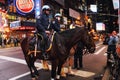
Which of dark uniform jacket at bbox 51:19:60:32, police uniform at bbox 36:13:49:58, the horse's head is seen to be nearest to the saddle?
police uniform at bbox 36:13:49:58

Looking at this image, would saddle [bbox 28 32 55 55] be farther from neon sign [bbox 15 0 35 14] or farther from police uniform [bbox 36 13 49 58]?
neon sign [bbox 15 0 35 14]

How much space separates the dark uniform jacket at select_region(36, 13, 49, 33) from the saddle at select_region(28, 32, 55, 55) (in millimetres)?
252

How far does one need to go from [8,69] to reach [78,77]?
161 inches

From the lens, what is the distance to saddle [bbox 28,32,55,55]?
9939 millimetres

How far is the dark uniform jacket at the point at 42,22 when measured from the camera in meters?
9.94

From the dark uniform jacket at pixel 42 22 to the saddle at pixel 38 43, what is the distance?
0.25 meters

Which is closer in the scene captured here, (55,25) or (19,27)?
(55,25)

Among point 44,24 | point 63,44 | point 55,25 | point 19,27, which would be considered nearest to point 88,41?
point 63,44

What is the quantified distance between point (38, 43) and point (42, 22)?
727mm

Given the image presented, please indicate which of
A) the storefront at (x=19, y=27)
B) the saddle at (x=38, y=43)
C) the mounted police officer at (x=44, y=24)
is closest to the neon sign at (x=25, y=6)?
the storefront at (x=19, y=27)

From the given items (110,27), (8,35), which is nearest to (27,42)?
(8,35)

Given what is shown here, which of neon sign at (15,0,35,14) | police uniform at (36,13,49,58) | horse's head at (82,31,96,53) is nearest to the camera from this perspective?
police uniform at (36,13,49,58)

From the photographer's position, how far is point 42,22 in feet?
33.1

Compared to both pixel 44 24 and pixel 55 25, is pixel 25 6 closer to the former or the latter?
pixel 55 25
